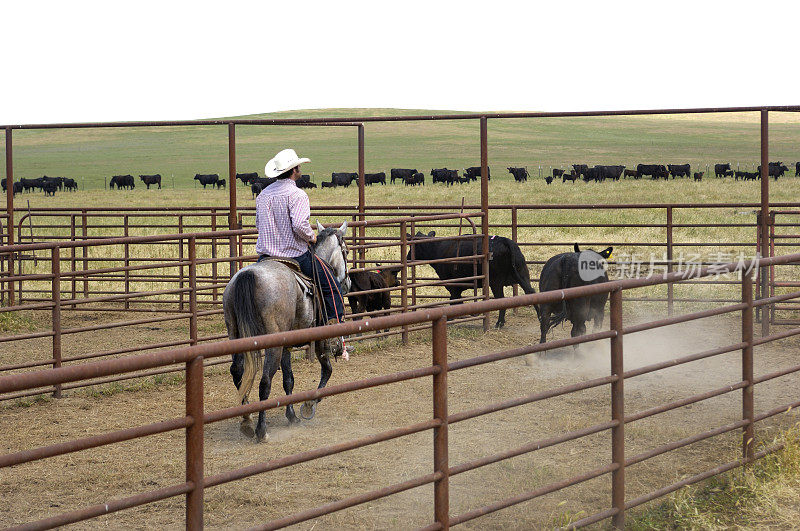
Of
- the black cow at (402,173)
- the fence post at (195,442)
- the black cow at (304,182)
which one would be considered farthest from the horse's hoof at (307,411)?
the black cow at (402,173)

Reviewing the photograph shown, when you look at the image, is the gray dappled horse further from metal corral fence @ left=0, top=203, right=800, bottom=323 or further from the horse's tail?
metal corral fence @ left=0, top=203, right=800, bottom=323

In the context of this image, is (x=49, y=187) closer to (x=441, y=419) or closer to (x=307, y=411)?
(x=307, y=411)

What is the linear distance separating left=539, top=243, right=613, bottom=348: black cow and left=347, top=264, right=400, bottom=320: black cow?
5.57ft

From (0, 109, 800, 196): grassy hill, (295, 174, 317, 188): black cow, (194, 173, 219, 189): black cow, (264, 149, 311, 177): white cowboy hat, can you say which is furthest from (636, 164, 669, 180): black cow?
(264, 149, 311, 177): white cowboy hat

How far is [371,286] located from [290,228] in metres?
3.67

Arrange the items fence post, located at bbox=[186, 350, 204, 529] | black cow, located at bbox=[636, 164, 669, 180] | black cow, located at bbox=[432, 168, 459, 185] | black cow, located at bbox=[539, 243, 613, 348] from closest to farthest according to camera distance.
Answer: fence post, located at bbox=[186, 350, 204, 529], black cow, located at bbox=[539, 243, 613, 348], black cow, located at bbox=[636, 164, 669, 180], black cow, located at bbox=[432, 168, 459, 185]

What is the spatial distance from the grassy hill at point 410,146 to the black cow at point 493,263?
65043 millimetres

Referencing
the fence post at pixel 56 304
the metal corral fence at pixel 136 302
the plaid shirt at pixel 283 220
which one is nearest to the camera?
the plaid shirt at pixel 283 220

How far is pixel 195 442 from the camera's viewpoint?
125 inches

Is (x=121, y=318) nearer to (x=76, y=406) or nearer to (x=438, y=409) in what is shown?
(x=76, y=406)

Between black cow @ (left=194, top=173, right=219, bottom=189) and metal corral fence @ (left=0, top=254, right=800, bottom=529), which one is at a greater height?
black cow @ (left=194, top=173, right=219, bottom=189)

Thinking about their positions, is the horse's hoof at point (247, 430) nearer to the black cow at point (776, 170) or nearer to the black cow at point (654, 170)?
the black cow at point (776, 170)

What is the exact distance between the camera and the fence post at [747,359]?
551 centimetres

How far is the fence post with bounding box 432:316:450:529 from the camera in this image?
380 cm
